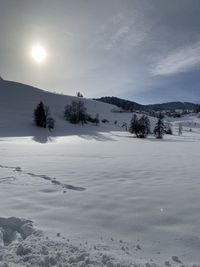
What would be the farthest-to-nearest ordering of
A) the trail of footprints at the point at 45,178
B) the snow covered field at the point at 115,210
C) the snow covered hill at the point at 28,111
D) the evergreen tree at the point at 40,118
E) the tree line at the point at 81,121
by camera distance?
1. the evergreen tree at the point at 40,118
2. the snow covered hill at the point at 28,111
3. the tree line at the point at 81,121
4. the trail of footprints at the point at 45,178
5. the snow covered field at the point at 115,210

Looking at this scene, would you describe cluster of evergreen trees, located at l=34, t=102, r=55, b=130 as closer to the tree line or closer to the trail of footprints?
the tree line

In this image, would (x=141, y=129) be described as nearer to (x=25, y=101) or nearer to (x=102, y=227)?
(x=102, y=227)

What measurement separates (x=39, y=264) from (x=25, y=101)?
132230 mm

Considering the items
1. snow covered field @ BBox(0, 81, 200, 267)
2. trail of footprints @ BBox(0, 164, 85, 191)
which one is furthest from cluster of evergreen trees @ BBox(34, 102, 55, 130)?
snow covered field @ BBox(0, 81, 200, 267)

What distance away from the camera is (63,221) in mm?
6320

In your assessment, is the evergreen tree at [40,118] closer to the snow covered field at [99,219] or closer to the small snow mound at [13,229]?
the snow covered field at [99,219]

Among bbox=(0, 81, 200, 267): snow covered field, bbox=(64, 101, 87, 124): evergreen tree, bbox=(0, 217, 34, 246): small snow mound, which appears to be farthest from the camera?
bbox=(64, 101, 87, 124): evergreen tree

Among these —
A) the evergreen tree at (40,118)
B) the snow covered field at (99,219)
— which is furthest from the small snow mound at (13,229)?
the evergreen tree at (40,118)

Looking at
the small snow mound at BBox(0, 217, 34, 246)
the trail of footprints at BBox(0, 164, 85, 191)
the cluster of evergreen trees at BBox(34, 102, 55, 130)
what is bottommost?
the small snow mound at BBox(0, 217, 34, 246)

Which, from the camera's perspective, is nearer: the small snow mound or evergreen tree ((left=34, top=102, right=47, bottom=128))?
the small snow mound

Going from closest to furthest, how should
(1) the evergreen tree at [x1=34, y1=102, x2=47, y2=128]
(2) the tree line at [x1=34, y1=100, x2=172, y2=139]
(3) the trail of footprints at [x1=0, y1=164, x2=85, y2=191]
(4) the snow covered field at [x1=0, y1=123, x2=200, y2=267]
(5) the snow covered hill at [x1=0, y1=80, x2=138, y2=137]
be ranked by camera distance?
(4) the snow covered field at [x1=0, y1=123, x2=200, y2=267]
(3) the trail of footprints at [x1=0, y1=164, x2=85, y2=191]
(2) the tree line at [x1=34, y1=100, x2=172, y2=139]
(5) the snow covered hill at [x1=0, y1=80, x2=138, y2=137]
(1) the evergreen tree at [x1=34, y1=102, x2=47, y2=128]

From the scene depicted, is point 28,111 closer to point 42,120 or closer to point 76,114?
point 76,114

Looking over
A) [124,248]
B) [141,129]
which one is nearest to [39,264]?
[124,248]

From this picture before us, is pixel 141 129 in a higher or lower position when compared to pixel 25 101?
lower
